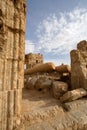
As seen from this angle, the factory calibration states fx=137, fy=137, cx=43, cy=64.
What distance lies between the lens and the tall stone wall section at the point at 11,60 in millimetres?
5156

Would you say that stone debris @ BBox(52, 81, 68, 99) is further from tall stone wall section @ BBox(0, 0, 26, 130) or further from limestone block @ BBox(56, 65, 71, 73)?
limestone block @ BBox(56, 65, 71, 73)

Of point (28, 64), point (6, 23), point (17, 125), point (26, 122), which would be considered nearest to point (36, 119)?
point (26, 122)

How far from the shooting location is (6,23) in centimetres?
541

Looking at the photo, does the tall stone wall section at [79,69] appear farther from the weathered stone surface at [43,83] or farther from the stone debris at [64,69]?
the stone debris at [64,69]

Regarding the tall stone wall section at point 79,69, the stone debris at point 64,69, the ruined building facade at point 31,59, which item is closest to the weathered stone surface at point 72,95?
the tall stone wall section at point 79,69

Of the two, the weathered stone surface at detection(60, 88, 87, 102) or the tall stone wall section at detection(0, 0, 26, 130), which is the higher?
the tall stone wall section at detection(0, 0, 26, 130)

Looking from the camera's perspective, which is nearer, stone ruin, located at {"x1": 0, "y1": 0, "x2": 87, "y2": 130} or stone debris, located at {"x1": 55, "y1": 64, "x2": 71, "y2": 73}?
stone ruin, located at {"x1": 0, "y1": 0, "x2": 87, "y2": 130}

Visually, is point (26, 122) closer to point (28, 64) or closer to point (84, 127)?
point (84, 127)

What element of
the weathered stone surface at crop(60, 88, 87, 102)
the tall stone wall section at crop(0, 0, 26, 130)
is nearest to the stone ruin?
the tall stone wall section at crop(0, 0, 26, 130)

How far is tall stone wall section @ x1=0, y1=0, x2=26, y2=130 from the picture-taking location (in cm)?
516

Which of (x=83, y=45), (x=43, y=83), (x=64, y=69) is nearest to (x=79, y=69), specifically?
(x=43, y=83)

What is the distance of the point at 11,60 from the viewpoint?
18.0ft

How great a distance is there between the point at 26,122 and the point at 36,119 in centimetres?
48

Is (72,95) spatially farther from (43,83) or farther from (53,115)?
(43,83)
